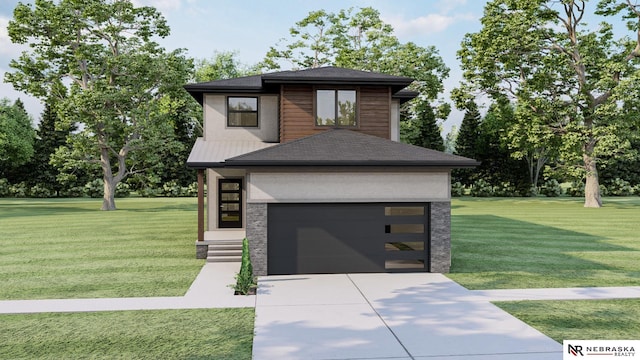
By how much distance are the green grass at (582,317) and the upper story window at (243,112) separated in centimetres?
1420

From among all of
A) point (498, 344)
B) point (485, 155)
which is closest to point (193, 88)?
point (498, 344)

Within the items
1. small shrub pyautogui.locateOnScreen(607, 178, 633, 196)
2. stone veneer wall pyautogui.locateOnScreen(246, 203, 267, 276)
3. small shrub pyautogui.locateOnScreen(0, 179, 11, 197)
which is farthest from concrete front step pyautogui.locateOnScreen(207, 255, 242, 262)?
small shrub pyautogui.locateOnScreen(607, 178, 633, 196)

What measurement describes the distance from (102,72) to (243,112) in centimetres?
2394

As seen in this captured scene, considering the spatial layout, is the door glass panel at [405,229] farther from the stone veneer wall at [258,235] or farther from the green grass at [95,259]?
the green grass at [95,259]

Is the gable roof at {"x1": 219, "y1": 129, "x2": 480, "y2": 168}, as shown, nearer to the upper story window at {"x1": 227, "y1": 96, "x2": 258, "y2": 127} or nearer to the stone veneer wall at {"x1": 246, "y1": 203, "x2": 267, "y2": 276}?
the stone veneer wall at {"x1": 246, "y1": 203, "x2": 267, "y2": 276}

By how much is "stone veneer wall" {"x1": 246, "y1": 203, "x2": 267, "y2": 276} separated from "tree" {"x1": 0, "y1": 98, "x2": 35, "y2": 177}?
45980 mm

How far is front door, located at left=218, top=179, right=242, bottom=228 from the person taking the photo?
21609mm

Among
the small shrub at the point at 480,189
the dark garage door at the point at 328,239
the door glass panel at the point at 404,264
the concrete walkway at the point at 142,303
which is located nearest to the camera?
the concrete walkway at the point at 142,303

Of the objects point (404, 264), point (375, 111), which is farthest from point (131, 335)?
point (375, 111)

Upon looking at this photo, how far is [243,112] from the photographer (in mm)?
21781

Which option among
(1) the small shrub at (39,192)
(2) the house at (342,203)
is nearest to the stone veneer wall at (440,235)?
(2) the house at (342,203)

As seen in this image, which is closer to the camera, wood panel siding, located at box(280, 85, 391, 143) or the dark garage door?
the dark garage door

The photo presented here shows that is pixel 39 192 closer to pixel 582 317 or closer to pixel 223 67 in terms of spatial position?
pixel 223 67

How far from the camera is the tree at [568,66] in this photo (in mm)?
39469
